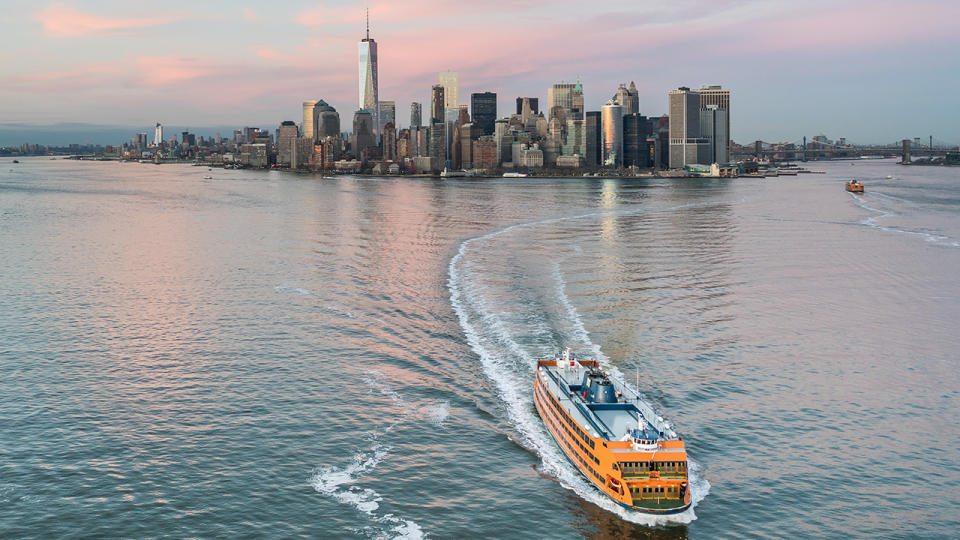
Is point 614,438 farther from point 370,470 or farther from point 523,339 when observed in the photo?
point 523,339

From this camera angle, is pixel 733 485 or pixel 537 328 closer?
pixel 733 485

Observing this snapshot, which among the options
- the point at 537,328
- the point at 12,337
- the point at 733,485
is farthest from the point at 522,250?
the point at 733,485

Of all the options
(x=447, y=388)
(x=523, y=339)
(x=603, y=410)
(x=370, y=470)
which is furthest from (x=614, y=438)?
(x=523, y=339)

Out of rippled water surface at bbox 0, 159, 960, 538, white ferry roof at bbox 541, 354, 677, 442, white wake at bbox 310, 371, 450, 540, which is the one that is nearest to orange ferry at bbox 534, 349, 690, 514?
white ferry roof at bbox 541, 354, 677, 442

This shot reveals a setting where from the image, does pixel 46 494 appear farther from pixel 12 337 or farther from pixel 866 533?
pixel 866 533

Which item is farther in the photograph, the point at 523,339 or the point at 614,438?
the point at 523,339

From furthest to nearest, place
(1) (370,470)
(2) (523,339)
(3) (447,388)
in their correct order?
(2) (523,339) → (3) (447,388) → (1) (370,470)

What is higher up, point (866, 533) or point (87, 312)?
point (87, 312)
